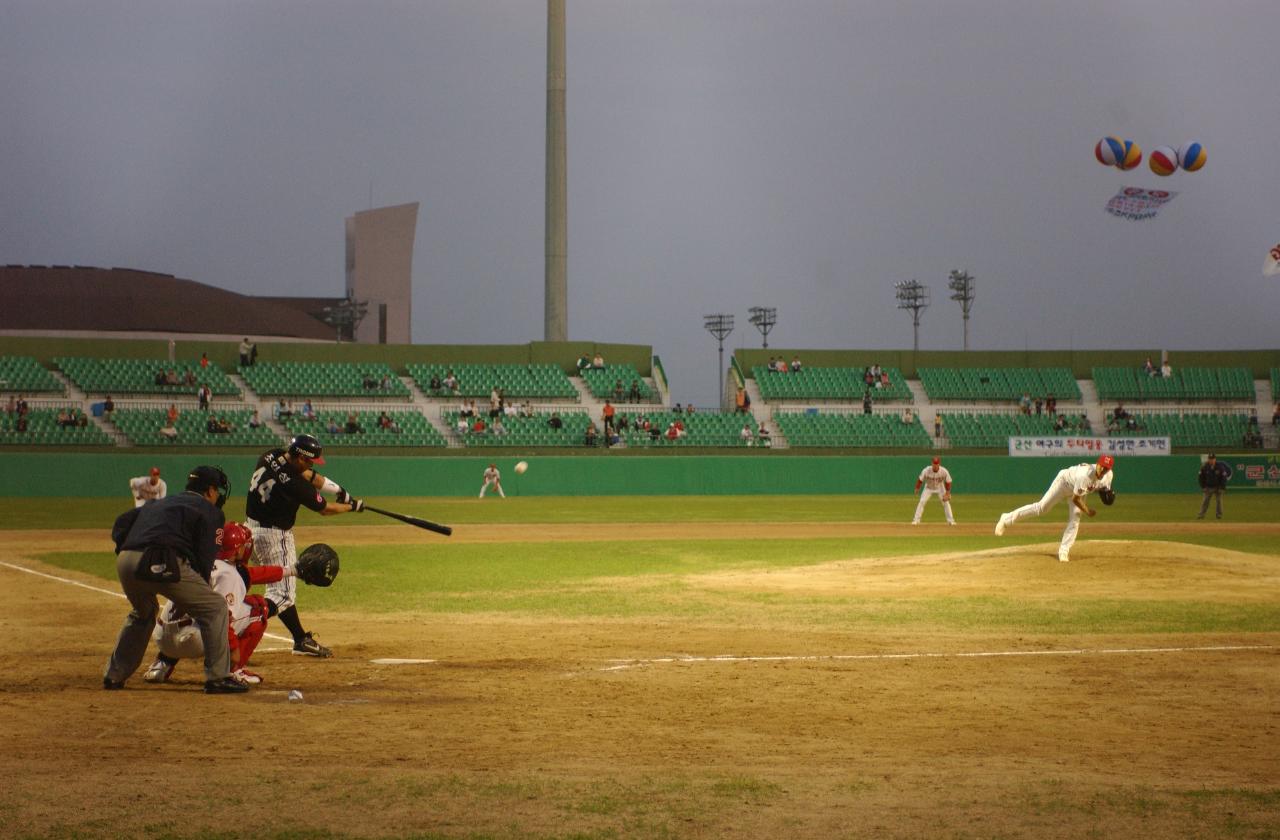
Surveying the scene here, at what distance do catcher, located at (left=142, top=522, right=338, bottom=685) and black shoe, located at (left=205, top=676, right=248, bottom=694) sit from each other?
0.10 metres

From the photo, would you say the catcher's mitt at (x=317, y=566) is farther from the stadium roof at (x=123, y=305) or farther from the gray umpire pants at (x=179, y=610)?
the stadium roof at (x=123, y=305)

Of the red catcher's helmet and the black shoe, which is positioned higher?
the red catcher's helmet

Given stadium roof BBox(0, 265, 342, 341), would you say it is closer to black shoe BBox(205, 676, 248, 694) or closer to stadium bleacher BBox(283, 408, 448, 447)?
stadium bleacher BBox(283, 408, 448, 447)

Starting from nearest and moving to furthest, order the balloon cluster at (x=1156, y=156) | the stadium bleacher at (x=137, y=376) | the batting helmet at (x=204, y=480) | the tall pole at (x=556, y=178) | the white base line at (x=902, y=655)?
1. the batting helmet at (x=204, y=480)
2. the white base line at (x=902, y=655)
3. the balloon cluster at (x=1156, y=156)
4. the stadium bleacher at (x=137, y=376)
5. the tall pole at (x=556, y=178)

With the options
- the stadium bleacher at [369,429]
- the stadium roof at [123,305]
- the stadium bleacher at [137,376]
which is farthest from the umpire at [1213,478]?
the stadium roof at [123,305]

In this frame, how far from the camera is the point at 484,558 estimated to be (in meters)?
25.3

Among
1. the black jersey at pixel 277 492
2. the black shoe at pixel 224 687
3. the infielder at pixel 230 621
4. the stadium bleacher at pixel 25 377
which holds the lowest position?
the black shoe at pixel 224 687

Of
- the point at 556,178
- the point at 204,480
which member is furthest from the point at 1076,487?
the point at 556,178

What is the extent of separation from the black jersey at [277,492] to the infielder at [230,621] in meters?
0.98

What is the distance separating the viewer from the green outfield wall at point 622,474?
47031 mm

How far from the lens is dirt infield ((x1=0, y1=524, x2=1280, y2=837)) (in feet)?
23.7

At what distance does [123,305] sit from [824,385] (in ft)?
143

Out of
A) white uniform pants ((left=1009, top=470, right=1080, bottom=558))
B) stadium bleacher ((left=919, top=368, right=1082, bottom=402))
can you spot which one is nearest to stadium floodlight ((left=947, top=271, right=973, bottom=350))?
stadium bleacher ((left=919, top=368, right=1082, bottom=402))

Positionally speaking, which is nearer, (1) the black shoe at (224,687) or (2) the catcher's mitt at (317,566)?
(1) the black shoe at (224,687)
